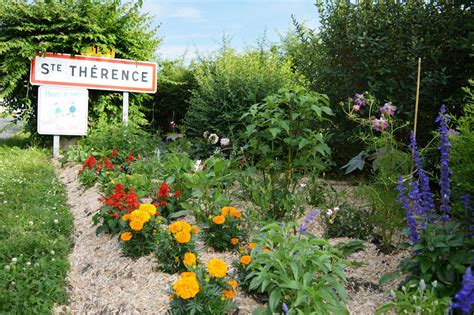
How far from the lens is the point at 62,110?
8.61 meters

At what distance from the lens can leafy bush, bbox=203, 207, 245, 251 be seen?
137 inches

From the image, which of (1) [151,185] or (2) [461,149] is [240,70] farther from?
(2) [461,149]

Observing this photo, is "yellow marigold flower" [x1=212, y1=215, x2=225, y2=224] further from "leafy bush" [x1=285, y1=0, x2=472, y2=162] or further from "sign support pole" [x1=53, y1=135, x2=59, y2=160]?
"sign support pole" [x1=53, y1=135, x2=59, y2=160]

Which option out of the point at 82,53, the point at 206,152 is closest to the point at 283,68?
the point at 206,152

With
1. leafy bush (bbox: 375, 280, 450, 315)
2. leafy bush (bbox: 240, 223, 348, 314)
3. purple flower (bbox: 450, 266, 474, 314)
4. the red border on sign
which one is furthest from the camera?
the red border on sign

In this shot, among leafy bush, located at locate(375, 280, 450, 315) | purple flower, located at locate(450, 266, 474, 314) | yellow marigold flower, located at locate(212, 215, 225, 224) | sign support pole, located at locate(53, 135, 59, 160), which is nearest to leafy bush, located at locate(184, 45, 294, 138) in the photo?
sign support pole, located at locate(53, 135, 59, 160)

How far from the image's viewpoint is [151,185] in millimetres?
4945

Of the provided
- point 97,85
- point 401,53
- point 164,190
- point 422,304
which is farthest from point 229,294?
point 97,85

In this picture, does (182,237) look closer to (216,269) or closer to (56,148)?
(216,269)

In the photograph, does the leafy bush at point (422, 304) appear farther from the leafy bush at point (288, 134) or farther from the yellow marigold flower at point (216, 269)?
the leafy bush at point (288, 134)

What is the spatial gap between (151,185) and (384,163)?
235cm

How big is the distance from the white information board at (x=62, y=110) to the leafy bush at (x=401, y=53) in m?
4.73

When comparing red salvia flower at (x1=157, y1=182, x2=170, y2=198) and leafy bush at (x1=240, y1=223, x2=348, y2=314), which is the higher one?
red salvia flower at (x1=157, y1=182, x2=170, y2=198)

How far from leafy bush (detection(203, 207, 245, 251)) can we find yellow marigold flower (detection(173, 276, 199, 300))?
1064 mm
